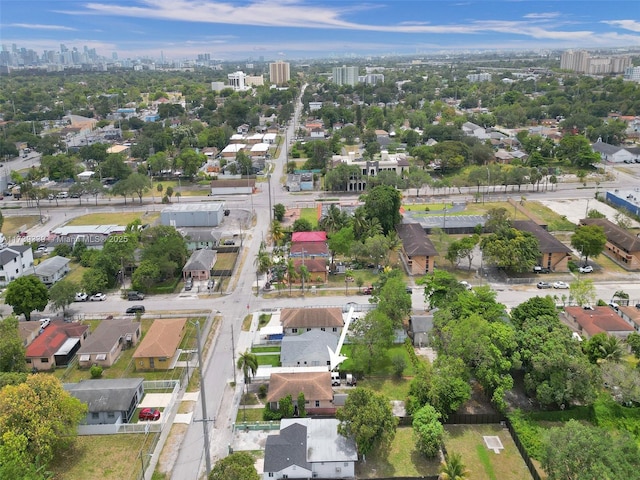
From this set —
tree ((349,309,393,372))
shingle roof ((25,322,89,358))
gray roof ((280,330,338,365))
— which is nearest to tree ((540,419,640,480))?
tree ((349,309,393,372))

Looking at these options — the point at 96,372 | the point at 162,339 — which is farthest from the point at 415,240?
the point at 96,372

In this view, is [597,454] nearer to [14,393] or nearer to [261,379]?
[261,379]

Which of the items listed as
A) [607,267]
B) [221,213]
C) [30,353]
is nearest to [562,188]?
[607,267]

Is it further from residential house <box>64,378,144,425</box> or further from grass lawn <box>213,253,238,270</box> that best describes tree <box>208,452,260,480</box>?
grass lawn <box>213,253,238,270</box>

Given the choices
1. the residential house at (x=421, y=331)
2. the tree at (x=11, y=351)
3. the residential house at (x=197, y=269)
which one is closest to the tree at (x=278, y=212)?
the residential house at (x=197, y=269)

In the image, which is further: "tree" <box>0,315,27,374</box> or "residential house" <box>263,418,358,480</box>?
"tree" <box>0,315,27,374</box>

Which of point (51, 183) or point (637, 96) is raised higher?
point (637, 96)

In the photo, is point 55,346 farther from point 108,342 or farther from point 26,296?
point 26,296
